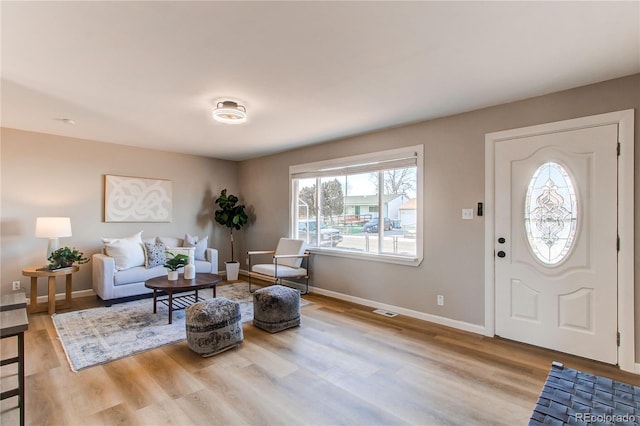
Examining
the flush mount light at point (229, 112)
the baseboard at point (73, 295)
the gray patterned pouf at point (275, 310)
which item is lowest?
the baseboard at point (73, 295)

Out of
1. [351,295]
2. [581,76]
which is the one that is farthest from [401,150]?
[351,295]

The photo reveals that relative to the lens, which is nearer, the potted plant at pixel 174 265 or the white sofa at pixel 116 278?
the potted plant at pixel 174 265

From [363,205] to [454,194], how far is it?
1.35 metres

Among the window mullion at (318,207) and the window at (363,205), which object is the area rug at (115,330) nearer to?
the window mullion at (318,207)

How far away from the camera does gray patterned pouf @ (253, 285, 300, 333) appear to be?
3.32 meters

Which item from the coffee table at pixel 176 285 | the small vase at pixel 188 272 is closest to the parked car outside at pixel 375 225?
the coffee table at pixel 176 285

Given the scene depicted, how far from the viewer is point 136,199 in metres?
5.22

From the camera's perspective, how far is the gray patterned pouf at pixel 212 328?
274cm

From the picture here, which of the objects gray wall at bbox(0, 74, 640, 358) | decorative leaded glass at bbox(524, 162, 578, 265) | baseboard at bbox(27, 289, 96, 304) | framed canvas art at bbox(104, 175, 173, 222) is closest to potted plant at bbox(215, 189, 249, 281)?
gray wall at bbox(0, 74, 640, 358)

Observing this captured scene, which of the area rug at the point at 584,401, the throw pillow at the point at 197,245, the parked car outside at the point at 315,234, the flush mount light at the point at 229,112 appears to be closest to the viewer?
the area rug at the point at 584,401

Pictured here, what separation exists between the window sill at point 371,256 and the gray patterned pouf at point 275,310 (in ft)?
4.08

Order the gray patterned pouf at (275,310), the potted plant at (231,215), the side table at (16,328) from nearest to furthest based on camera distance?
the side table at (16,328)
the gray patterned pouf at (275,310)
the potted plant at (231,215)

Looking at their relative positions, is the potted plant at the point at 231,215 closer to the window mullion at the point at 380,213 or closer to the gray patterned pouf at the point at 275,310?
the gray patterned pouf at the point at 275,310

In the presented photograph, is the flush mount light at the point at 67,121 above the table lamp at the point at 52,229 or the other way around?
above
